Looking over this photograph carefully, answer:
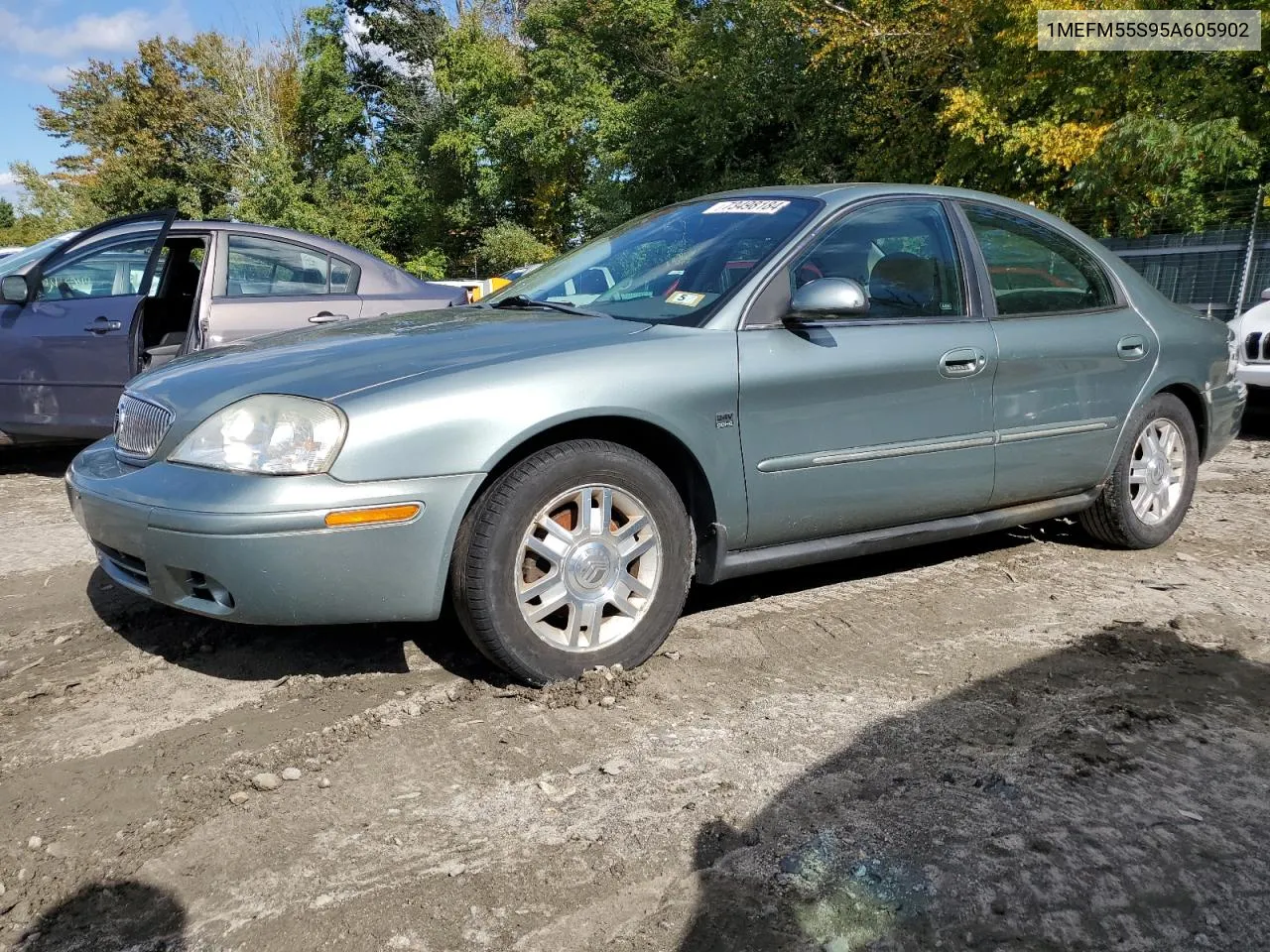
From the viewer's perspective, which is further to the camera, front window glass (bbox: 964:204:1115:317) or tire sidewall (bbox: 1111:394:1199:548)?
tire sidewall (bbox: 1111:394:1199:548)

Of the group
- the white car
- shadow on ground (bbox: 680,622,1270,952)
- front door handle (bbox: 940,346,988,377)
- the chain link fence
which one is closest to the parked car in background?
front door handle (bbox: 940,346,988,377)

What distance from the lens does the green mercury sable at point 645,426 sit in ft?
9.24

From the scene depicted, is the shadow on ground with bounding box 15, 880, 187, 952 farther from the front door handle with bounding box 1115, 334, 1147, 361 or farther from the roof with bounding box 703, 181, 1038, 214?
the front door handle with bounding box 1115, 334, 1147, 361

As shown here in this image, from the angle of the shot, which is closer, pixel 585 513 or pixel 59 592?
pixel 585 513

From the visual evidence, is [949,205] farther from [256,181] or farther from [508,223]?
[256,181]

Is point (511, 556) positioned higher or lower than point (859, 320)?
lower

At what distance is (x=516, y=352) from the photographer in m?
3.10

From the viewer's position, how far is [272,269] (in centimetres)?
649

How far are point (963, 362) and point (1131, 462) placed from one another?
1320 mm

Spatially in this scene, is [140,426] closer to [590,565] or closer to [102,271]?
[590,565]

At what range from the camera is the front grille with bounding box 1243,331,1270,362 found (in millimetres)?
8234

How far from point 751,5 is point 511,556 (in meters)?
23.2

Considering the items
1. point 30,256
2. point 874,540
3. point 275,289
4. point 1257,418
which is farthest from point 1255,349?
point 30,256

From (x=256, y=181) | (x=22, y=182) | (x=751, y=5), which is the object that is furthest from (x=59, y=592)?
(x=22, y=182)
